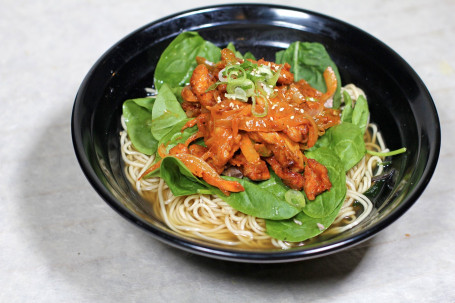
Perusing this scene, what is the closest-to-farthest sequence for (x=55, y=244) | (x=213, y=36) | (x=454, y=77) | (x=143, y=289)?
(x=143, y=289)
(x=55, y=244)
(x=213, y=36)
(x=454, y=77)

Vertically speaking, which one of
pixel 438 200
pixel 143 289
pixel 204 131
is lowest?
pixel 143 289

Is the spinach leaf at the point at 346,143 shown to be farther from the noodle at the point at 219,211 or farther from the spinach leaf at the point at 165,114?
the spinach leaf at the point at 165,114

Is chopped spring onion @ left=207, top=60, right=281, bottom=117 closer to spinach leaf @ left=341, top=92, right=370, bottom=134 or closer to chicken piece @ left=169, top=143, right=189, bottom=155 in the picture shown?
chicken piece @ left=169, top=143, right=189, bottom=155

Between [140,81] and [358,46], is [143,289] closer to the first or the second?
[140,81]

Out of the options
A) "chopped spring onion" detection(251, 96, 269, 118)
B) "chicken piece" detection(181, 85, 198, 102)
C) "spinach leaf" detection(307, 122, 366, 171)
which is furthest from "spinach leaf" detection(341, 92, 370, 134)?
"chicken piece" detection(181, 85, 198, 102)

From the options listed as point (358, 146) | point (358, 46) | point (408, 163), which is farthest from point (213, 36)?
point (408, 163)

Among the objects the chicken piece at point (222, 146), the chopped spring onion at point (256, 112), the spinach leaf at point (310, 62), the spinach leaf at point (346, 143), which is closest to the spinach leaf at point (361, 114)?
the spinach leaf at point (346, 143)
